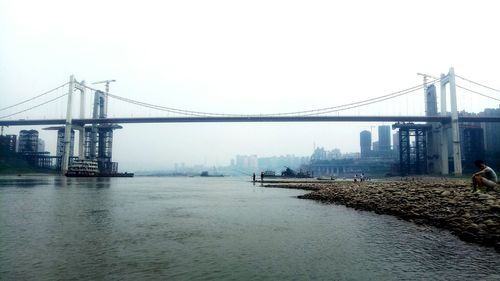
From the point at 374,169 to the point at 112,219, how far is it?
6784 inches

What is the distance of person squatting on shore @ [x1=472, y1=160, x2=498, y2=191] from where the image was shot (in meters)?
15.9

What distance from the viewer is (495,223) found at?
1127cm

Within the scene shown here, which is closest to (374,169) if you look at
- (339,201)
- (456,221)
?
(339,201)

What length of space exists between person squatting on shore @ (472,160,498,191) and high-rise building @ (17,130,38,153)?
17431 cm

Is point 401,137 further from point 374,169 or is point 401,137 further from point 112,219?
point 112,219

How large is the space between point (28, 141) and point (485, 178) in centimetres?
17805

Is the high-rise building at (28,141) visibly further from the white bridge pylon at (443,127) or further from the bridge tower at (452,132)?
the bridge tower at (452,132)

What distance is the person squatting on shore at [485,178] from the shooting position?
15.9 m

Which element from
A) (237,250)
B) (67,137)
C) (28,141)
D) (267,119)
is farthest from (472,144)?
(28,141)

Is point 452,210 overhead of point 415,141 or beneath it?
beneath

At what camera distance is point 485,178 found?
16.6 meters

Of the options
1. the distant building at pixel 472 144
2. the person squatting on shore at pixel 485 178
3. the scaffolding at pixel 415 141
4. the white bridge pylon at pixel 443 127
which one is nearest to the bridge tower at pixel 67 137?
the white bridge pylon at pixel 443 127

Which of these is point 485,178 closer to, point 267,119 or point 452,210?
point 452,210

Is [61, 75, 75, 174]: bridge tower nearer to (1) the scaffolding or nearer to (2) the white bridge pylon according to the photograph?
(2) the white bridge pylon
